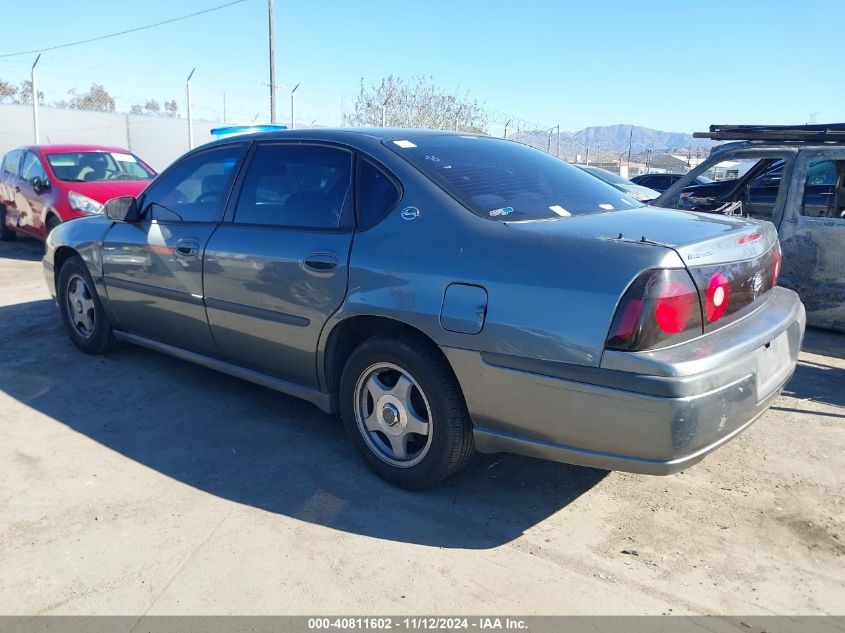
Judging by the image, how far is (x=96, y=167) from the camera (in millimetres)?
9555

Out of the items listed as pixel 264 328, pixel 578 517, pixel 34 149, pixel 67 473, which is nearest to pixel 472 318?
pixel 578 517

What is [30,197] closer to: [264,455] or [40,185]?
[40,185]

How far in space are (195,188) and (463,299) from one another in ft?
7.38

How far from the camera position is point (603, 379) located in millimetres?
2426

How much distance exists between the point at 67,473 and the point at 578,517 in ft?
8.13

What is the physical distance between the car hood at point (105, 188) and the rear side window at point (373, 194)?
6.43 m

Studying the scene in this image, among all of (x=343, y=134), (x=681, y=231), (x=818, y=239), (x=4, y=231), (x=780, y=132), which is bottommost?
(x=4, y=231)

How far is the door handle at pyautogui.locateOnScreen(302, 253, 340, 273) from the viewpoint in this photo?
10.5ft

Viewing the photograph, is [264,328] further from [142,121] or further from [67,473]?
[142,121]

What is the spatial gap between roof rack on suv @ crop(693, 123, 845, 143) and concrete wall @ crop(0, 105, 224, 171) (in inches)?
797

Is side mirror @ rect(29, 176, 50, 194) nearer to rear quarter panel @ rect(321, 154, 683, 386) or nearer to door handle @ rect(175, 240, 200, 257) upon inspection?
→ door handle @ rect(175, 240, 200, 257)

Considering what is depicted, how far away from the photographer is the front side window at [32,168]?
30.1 ft

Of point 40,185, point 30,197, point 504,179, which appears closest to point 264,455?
point 504,179

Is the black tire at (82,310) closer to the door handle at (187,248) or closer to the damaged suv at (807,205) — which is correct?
the door handle at (187,248)
